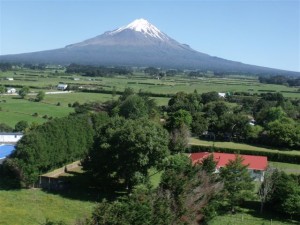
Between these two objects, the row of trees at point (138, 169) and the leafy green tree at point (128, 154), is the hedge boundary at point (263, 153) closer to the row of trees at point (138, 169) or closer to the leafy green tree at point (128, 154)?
the row of trees at point (138, 169)

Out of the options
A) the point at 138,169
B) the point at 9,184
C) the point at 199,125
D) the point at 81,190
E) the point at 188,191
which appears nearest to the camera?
the point at 188,191

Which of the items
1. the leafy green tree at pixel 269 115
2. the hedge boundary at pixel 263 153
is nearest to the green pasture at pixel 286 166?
the hedge boundary at pixel 263 153

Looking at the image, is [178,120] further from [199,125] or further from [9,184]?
[9,184]

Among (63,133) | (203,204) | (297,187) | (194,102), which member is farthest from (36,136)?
(194,102)

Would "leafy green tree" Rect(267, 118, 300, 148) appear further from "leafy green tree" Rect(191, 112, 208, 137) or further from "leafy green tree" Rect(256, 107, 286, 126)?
"leafy green tree" Rect(256, 107, 286, 126)

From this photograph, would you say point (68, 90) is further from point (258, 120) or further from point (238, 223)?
point (238, 223)

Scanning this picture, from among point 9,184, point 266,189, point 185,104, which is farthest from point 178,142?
point 185,104

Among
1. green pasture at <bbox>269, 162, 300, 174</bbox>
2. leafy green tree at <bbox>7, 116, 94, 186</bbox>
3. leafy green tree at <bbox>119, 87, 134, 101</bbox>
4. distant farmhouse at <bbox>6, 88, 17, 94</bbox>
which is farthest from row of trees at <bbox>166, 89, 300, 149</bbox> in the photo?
distant farmhouse at <bbox>6, 88, 17, 94</bbox>
